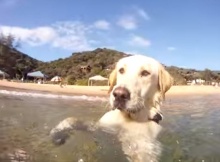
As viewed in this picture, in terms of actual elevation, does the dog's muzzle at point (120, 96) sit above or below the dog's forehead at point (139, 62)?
below

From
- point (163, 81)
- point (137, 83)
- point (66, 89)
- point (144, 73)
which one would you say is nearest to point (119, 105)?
point (137, 83)

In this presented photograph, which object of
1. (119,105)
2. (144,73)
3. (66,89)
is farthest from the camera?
(66,89)

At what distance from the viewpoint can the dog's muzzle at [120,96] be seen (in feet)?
14.4

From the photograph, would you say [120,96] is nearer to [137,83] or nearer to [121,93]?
[121,93]

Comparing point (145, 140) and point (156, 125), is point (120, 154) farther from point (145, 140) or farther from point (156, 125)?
point (156, 125)

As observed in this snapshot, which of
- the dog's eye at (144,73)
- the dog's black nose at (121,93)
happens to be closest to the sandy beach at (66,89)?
the dog's eye at (144,73)

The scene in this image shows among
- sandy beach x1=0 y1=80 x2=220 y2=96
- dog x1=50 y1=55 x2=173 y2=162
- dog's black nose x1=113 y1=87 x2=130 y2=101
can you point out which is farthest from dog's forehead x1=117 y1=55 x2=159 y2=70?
sandy beach x1=0 y1=80 x2=220 y2=96

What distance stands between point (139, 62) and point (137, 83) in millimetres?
413

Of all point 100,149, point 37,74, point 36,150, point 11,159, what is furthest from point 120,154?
point 37,74

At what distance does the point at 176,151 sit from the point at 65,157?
169 centimetres

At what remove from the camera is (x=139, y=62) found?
16.6ft

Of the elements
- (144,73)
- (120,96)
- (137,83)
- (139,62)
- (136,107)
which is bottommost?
(136,107)

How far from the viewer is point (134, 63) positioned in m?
5.06

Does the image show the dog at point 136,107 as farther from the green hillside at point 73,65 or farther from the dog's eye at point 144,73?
the green hillside at point 73,65
